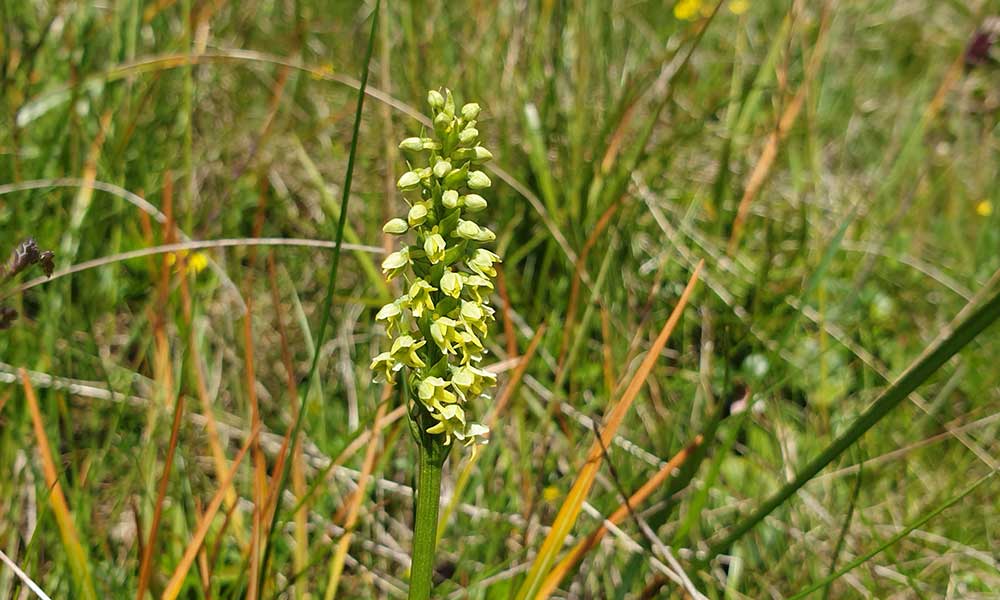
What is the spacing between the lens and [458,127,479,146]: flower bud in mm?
1206

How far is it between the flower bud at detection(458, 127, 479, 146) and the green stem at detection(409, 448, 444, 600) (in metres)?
0.43

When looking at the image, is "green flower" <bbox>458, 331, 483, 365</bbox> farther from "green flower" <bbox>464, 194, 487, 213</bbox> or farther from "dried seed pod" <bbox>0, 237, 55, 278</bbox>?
"dried seed pod" <bbox>0, 237, 55, 278</bbox>

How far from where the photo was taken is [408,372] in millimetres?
1321

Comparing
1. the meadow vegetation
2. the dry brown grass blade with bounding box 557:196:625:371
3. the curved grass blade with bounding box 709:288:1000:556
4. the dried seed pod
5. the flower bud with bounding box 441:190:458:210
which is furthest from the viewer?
the dry brown grass blade with bounding box 557:196:625:371

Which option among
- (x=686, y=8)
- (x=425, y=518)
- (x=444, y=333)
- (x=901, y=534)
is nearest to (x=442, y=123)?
(x=444, y=333)

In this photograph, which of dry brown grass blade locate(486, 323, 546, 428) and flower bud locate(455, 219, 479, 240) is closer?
flower bud locate(455, 219, 479, 240)

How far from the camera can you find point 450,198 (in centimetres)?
119

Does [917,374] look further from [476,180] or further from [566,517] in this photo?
[566,517]

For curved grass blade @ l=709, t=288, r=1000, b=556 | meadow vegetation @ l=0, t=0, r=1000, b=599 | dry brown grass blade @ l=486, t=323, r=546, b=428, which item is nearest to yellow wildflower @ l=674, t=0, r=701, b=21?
meadow vegetation @ l=0, t=0, r=1000, b=599

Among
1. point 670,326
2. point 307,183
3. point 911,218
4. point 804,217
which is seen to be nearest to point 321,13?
point 307,183

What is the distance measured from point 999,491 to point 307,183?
255 centimetres

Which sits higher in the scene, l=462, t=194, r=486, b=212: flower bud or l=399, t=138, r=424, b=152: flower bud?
l=399, t=138, r=424, b=152: flower bud

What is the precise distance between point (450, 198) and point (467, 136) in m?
0.09

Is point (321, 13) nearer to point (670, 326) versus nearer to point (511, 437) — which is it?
point (511, 437)
